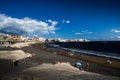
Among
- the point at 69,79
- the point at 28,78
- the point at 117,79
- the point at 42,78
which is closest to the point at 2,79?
the point at 28,78

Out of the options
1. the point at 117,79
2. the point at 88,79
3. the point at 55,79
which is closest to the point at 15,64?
the point at 55,79

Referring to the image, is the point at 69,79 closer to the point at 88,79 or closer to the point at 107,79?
the point at 88,79

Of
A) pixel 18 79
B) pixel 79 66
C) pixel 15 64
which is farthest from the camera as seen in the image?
pixel 15 64

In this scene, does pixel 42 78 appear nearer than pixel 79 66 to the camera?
Yes

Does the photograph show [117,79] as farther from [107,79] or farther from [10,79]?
[10,79]

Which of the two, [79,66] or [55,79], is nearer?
[55,79]

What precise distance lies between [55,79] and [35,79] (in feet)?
8.64

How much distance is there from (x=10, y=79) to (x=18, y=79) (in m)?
1.34

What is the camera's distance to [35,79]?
2277 centimetres

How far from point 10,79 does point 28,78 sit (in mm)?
2373

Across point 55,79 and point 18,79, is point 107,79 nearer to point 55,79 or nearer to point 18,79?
point 55,79

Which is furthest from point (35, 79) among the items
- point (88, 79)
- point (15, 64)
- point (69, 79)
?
point (15, 64)

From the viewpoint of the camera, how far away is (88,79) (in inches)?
886

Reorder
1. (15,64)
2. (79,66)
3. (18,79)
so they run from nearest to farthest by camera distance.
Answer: (18,79), (79,66), (15,64)
